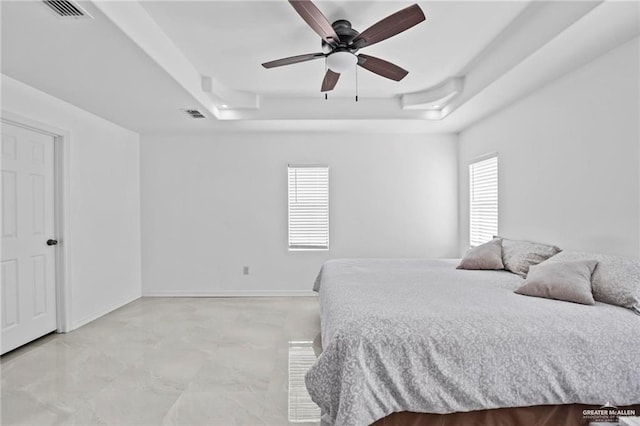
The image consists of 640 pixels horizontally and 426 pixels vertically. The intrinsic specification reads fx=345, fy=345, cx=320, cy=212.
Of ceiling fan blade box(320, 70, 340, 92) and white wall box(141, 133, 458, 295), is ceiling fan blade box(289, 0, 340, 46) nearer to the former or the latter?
ceiling fan blade box(320, 70, 340, 92)

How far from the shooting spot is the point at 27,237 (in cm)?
342

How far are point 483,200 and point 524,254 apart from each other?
1.54m

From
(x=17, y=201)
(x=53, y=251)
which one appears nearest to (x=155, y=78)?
(x=17, y=201)

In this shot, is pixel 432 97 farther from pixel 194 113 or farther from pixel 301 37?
pixel 194 113

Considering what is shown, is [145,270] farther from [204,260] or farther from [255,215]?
[255,215]

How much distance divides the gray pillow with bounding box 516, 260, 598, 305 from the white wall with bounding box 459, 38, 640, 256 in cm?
45

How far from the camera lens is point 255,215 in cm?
536

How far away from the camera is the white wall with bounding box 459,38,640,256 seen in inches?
99.0

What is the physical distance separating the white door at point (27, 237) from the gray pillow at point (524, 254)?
15.6 feet

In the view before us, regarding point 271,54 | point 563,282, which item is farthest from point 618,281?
point 271,54

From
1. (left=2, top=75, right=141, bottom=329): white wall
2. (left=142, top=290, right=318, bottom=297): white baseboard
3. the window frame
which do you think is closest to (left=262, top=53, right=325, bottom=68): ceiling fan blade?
(left=2, top=75, right=141, bottom=329): white wall

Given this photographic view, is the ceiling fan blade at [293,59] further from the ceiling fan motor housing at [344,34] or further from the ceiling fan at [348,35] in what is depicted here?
the ceiling fan motor housing at [344,34]

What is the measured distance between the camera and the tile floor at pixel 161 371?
88.7 inches

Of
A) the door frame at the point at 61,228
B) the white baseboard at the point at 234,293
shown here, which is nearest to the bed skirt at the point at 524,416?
the white baseboard at the point at 234,293
